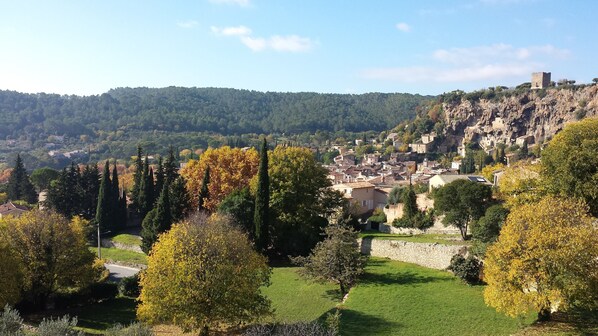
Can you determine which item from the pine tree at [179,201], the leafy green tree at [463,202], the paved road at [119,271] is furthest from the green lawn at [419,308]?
the pine tree at [179,201]

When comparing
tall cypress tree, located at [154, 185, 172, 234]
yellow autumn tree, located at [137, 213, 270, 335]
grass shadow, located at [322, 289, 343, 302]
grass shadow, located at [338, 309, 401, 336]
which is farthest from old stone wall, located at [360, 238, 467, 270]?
tall cypress tree, located at [154, 185, 172, 234]

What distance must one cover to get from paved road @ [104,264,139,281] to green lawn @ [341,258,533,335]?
1829 cm

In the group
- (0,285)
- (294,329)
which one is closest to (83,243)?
(0,285)

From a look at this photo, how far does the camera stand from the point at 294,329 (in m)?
15.4

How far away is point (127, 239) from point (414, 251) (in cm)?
2731

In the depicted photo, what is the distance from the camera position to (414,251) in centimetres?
3112

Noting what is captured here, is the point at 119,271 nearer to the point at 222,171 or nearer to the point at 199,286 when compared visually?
the point at 222,171

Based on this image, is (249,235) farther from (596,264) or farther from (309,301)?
(596,264)

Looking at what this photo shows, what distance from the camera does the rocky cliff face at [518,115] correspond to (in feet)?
386

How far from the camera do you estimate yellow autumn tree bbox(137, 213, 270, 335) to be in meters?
20.1

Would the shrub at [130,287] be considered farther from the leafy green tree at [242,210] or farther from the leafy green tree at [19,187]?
the leafy green tree at [19,187]

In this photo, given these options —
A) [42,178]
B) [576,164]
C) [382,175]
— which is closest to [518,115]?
[382,175]

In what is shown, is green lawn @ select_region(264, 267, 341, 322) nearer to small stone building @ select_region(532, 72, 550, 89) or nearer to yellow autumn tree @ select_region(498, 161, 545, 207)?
yellow autumn tree @ select_region(498, 161, 545, 207)

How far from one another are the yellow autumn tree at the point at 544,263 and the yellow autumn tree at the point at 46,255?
851 inches
